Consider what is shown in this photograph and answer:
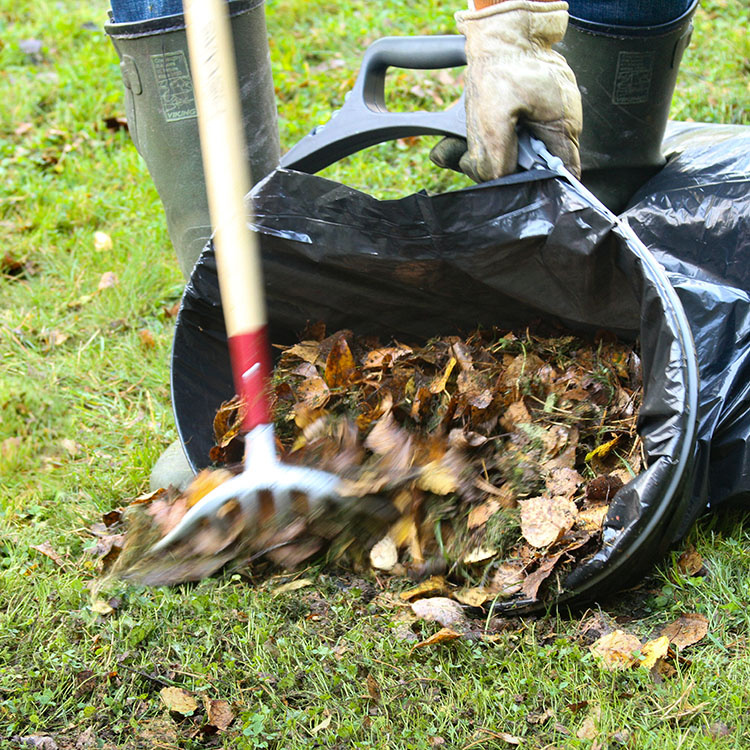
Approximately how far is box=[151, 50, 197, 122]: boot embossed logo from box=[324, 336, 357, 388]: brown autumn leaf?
663 millimetres

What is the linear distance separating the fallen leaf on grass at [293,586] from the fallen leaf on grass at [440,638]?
0.25 meters

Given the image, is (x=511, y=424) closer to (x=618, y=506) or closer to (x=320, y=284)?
(x=618, y=506)

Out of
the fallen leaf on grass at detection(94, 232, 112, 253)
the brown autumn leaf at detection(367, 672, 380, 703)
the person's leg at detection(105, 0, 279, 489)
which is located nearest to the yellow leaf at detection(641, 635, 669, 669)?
the brown autumn leaf at detection(367, 672, 380, 703)

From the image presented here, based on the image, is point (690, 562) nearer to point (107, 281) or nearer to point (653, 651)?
point (653, 651)

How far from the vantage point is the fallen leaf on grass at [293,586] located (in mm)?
1442

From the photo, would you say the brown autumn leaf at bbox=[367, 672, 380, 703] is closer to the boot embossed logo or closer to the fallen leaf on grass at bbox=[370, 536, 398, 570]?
the fallen leaf on grass at bbox=[370, 536, 398, 570]

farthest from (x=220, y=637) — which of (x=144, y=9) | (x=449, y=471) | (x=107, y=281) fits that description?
(x=107, y=281)

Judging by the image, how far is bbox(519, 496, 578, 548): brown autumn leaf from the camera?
137 cm

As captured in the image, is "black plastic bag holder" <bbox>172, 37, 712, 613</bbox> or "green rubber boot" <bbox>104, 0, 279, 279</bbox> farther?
"green rubber boot" <bbox>104, 0, 279, 279</bbox>

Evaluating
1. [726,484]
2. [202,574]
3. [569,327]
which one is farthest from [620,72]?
[202,574]

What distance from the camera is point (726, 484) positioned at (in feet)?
4.75

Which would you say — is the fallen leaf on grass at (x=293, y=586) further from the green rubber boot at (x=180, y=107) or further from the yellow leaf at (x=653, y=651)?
the green rubber boot at (x=180, y=107)

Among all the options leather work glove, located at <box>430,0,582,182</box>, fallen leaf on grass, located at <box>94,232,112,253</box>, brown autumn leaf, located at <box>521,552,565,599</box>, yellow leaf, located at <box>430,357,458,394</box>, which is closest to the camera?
brown autumn leaf, located at <box>521,552,565,599</box>

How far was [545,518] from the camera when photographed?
1.41m
